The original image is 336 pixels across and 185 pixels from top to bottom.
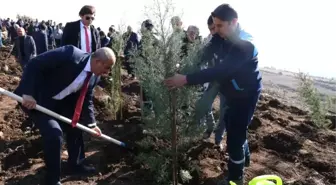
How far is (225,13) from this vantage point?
12.6 ft

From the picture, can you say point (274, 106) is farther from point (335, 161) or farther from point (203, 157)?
point (203, 157)

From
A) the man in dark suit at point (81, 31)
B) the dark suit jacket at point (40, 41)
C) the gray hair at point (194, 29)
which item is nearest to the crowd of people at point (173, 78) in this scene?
the gray hair at point (194, 29)

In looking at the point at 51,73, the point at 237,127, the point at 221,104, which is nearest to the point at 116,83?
the point at 221,104

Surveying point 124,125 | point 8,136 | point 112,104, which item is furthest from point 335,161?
point 8,136

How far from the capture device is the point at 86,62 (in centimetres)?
426

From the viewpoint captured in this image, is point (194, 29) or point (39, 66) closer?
point (39, 66)

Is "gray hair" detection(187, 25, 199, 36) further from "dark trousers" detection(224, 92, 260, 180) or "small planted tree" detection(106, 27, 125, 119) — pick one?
"small planted tree" detection(106, 27, 125, 119)

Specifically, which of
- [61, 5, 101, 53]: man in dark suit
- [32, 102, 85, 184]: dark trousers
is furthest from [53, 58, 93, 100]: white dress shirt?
[61, 5, 101, 53]: man in dark suit

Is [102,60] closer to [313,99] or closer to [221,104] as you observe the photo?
[221,104]

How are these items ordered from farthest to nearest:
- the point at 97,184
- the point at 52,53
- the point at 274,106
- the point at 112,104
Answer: the point at 274,106 → the point at 112,104 → the point at 97,184 → the point at 52,53

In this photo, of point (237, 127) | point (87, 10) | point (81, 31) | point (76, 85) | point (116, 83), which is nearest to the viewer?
point (237, 127)

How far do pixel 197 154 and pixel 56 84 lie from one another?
6.49 ft

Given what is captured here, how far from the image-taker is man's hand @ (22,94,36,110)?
397 centimetres

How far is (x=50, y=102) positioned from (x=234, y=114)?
198 centimetres
